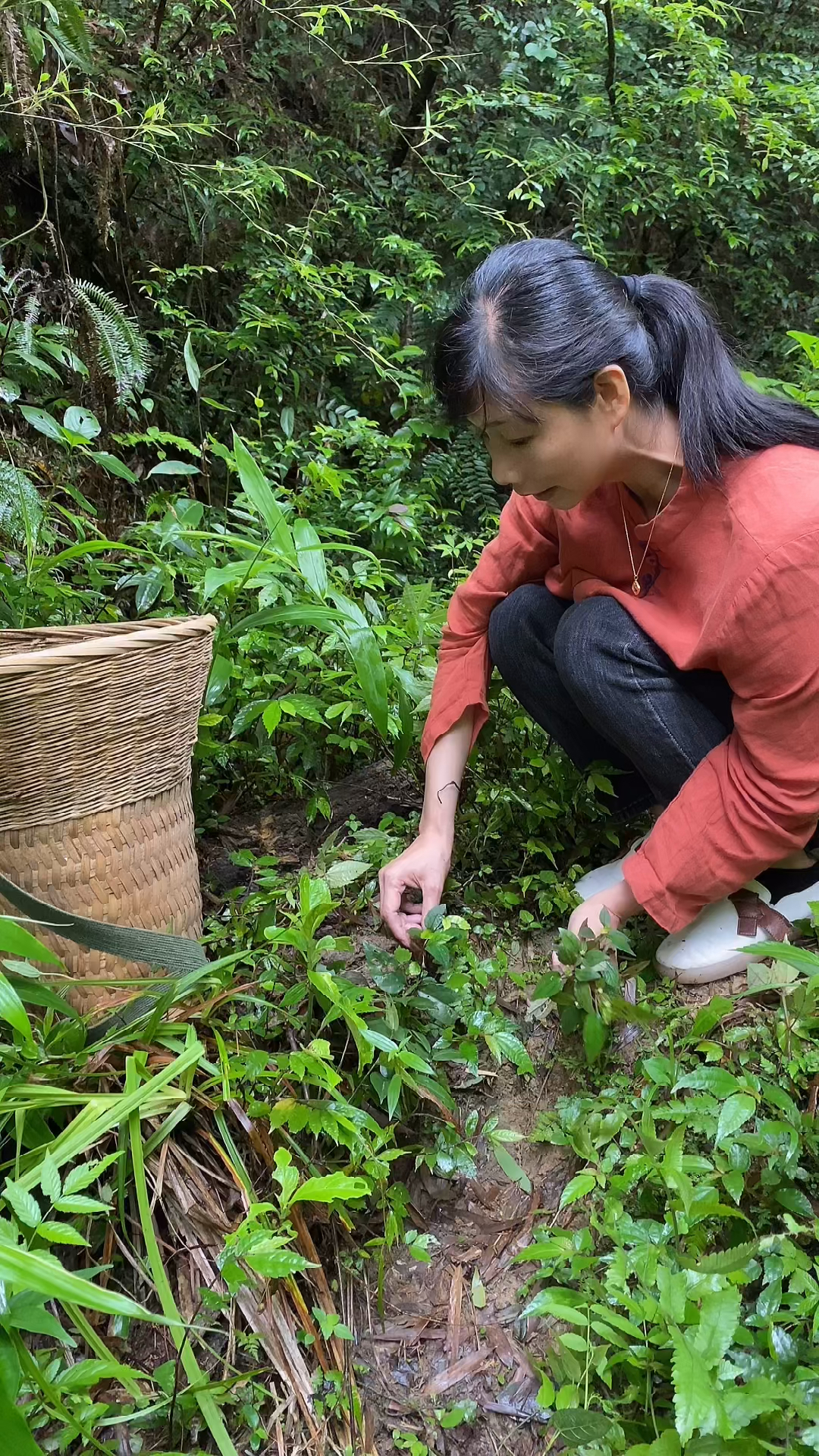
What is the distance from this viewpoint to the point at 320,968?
1.30 m

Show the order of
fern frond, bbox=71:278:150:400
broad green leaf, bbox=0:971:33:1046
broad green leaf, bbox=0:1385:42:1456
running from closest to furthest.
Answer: broad green leaf, bbox=0:1385:42:1456 < broad green leaf, bbox=0:971:33:1046 < fern frond, bbox=71:278:150:400

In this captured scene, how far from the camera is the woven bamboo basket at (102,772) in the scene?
112 centimetres

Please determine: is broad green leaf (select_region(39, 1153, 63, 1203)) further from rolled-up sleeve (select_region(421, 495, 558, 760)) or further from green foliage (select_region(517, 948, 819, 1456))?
rolled-up sleeve (select_region(421, 495, 558, 760))

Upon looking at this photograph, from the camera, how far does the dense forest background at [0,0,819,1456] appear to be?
0.90 metres

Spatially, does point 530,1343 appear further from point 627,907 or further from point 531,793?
point 531,793

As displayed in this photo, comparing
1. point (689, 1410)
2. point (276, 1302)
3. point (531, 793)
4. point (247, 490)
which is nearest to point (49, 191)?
point (247, 490)

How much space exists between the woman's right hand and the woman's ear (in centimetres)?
66

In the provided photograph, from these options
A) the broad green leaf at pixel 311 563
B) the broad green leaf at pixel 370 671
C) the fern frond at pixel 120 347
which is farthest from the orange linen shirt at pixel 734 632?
the fern frond at pixel 120 347

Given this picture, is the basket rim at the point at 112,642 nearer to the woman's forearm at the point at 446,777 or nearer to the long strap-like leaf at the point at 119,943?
the long strap-like leaf at the point at 119,943

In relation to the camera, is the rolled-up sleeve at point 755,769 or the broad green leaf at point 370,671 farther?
the broad green leaf at point 370,671

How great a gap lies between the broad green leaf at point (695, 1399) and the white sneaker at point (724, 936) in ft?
1.84

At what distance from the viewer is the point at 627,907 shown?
1.28 m

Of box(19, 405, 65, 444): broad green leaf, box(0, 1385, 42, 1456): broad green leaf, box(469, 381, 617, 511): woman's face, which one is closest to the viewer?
box(0, 1385, 42, 1456): broad green leaf

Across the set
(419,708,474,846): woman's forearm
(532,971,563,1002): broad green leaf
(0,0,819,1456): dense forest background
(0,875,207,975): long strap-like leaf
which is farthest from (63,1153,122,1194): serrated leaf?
(419,708,474,846): woman's forearm
